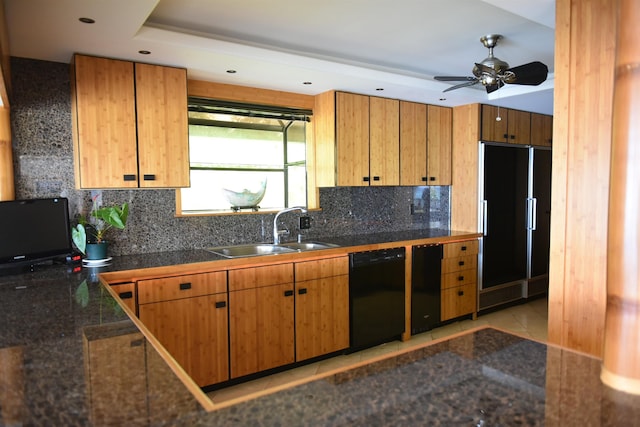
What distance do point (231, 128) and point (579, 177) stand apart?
281cm

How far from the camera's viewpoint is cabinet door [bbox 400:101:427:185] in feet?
14.8

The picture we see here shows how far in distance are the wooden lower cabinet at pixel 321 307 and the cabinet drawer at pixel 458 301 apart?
50.0 inches

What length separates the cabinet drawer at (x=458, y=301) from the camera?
14.5 feet

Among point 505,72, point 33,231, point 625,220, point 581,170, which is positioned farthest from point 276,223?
point 625,220

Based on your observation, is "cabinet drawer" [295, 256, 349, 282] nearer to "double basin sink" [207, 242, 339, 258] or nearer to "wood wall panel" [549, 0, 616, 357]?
"double basin sink" [207, 242, 339, 258]

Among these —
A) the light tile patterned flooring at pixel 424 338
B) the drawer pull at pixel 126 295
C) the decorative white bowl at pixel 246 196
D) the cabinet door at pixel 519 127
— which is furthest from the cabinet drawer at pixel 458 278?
the drawer pull at pixel 126 295

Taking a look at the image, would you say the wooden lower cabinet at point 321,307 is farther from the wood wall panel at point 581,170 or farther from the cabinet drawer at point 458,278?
the wood wall panel at point 581,170

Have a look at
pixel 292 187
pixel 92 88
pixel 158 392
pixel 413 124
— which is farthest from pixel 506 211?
pixel 158 392

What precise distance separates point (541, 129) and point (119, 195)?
4.78 metres

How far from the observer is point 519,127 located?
5109mm

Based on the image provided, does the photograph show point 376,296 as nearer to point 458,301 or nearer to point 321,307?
point 321,307

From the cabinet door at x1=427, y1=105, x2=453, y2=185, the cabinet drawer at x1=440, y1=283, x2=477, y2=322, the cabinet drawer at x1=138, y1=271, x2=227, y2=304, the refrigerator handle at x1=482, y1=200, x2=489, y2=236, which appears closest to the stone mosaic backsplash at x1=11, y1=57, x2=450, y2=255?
the cabinet drawer at x1=138, y1=271, x2=227, y2=304

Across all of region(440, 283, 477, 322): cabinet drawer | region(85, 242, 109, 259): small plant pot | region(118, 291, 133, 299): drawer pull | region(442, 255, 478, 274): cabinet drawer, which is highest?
region(85, 242, 109, 259): small plant pot

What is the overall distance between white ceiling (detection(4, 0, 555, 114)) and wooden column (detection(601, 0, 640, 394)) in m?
1.18
